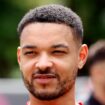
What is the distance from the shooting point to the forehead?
6.39 m

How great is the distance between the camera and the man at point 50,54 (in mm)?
6336

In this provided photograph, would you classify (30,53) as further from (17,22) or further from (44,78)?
(17,22)

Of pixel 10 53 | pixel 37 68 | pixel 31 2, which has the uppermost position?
pixel 37 68

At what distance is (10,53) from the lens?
1800 centimetres

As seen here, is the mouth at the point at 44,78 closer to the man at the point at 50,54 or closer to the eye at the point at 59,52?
the man at the point at 50,54

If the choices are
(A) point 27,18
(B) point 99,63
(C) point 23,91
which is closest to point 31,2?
(C) point 23,91

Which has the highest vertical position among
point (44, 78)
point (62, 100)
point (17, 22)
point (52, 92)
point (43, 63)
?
point (43, 63)

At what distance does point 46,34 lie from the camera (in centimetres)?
640

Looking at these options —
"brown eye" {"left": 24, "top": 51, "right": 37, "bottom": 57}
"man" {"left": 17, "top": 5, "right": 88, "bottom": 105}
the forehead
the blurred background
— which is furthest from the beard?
the blurred background

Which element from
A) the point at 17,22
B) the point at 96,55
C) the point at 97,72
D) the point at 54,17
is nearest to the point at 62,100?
the point at 54,17

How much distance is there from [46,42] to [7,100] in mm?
5663

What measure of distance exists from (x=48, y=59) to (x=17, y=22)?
11.3m

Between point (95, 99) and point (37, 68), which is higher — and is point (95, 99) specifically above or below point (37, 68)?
below

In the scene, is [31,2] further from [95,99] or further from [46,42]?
[46,42]
